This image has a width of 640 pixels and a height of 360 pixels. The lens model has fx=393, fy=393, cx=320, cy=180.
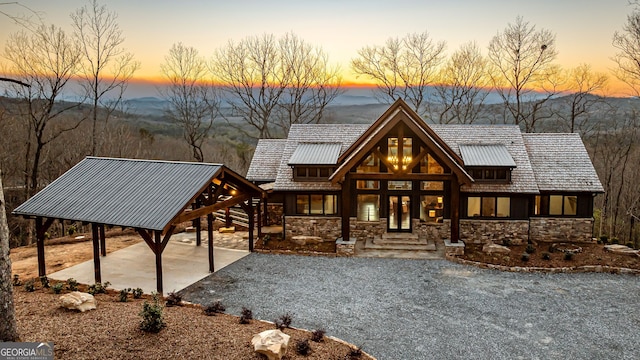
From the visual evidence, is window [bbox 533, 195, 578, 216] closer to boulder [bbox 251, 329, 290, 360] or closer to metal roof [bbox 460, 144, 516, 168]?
metal roof [bbox 460, 144, 516, 168]

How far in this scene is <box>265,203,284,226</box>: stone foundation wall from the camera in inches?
930

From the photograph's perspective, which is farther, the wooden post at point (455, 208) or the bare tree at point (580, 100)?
the bare tree at point (580, 100)

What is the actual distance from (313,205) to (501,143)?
11.0 m

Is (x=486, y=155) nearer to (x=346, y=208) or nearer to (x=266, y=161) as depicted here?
(x=346, y=208)

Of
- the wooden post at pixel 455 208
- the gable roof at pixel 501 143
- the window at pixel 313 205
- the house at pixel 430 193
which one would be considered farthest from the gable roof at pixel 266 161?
the wooden post at pixel 455 208

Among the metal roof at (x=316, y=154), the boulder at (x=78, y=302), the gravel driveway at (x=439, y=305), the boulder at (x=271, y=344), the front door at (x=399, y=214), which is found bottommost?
the gravel driveway at (x=439, y=305)

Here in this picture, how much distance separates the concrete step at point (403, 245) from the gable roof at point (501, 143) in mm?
3451

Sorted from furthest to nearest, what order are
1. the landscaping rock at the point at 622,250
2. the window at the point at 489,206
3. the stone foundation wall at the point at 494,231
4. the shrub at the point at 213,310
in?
1. the window at the point at 489,206
2. the stone foundation wall at the point at 494,231
3. the landscaping rock at the point at 622,250
4. the shrub at the point at 213,310

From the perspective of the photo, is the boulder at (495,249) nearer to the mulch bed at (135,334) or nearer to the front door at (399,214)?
the front door at (399,214)

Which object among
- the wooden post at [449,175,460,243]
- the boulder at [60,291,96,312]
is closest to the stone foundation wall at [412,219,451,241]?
the wooden post at [449,175,460,243]

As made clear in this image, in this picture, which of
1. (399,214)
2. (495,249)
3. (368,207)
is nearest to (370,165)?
(368,207)

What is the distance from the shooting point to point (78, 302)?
10000 mm

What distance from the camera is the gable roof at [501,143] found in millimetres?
19812

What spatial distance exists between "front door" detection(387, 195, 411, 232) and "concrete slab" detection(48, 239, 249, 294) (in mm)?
7650
